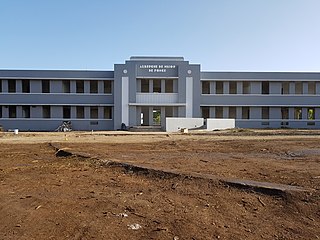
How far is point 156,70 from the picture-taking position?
41.7m

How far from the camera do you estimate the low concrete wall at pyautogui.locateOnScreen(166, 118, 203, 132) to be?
37.7m

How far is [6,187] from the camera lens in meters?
7.24

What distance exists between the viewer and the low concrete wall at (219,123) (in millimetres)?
38344

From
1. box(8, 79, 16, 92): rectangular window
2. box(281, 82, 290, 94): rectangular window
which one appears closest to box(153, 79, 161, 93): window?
box(281, 82, 290, 94): rectangular window

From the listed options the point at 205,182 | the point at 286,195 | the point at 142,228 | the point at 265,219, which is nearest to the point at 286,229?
the point at 265,219

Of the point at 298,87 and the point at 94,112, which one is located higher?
the point at 298,87

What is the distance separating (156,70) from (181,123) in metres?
8.22

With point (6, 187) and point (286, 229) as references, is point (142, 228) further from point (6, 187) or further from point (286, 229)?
point (6, 187)

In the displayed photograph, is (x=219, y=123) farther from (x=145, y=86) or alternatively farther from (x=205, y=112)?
(x=145, y=86)

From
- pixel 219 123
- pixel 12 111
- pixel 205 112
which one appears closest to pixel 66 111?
pixel 12 111

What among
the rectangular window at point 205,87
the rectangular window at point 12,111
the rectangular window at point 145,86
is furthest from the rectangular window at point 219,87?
the rectangular window at point 12,111

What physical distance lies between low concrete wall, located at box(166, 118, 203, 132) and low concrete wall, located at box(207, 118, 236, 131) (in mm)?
1062

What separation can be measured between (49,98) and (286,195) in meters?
39.8

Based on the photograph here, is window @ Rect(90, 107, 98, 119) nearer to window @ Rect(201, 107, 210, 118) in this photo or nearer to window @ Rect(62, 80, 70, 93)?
window @ Rect(62, 80, 70, 93)
